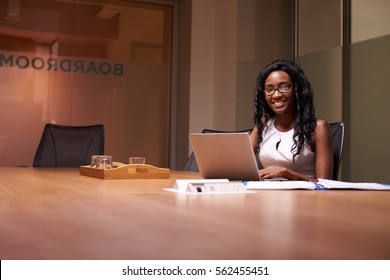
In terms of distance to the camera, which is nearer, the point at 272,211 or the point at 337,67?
the point at 272,211

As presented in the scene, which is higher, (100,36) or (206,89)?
(100,36)

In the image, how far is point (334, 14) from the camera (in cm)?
514

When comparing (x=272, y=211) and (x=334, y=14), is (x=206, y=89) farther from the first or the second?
(x=272, y=211)

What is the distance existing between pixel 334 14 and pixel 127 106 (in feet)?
9.02

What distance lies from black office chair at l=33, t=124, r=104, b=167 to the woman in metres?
1.52

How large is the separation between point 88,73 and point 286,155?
3.92 meters

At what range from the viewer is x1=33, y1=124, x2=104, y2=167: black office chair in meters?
4.00

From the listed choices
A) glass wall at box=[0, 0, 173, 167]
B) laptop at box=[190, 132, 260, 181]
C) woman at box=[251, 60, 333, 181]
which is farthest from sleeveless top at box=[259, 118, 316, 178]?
glass wall at box=[0, 0, 173, 167]

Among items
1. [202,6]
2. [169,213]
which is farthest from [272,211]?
[202,6]

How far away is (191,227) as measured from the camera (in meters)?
0.89

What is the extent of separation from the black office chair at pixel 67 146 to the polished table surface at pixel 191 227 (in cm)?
263

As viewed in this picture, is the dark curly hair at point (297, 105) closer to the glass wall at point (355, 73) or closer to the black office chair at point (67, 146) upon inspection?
the black office chair at point (67, 146)
